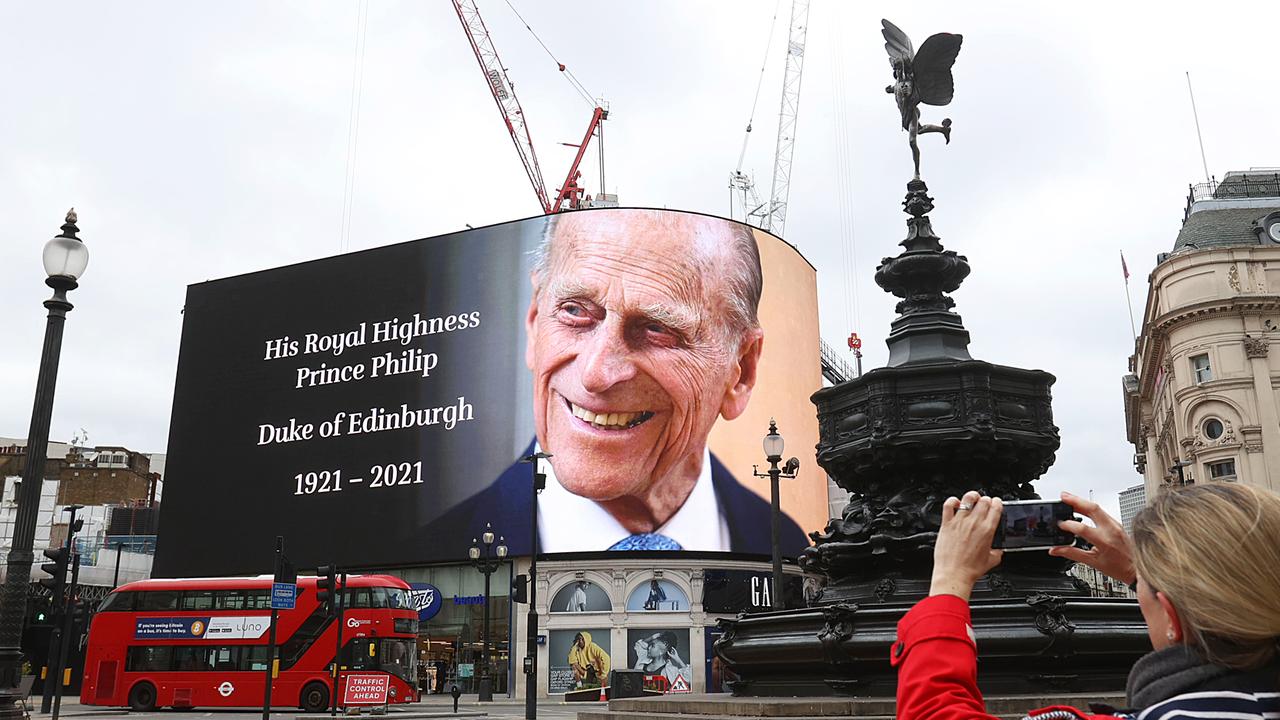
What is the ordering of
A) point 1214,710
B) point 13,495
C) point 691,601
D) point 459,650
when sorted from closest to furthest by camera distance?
point 1214,710 < point 691,601 < point 459,650 < point 13,495

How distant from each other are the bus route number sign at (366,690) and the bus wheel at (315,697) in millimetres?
2520

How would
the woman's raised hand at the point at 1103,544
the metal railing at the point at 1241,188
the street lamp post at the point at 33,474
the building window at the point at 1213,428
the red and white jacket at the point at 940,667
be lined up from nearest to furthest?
1. the red and white jacket at the point at 940,667
2. the woman's raised hand at the point at 1103,544
3. the street lamp post at the point at 33,474
4. the building window at the point at 1213,428
5. the metal railing at the point at 1241,188

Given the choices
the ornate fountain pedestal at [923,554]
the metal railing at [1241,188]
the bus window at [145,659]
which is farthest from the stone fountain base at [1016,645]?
the metal railing at [1241,188]

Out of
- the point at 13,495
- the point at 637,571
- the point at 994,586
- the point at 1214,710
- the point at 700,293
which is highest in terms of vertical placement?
the point at 700,293

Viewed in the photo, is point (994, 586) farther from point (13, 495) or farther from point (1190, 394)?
point (13, 495)

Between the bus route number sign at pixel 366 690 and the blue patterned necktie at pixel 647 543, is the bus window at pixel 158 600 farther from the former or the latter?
the blue patterned necktie at pixel 647 543

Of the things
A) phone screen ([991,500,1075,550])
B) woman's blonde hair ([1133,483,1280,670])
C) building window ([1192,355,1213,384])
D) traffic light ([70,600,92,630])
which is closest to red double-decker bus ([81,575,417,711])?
traffic light ([70,600,92,630])

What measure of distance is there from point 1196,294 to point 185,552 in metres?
53.6

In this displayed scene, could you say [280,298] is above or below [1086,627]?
above

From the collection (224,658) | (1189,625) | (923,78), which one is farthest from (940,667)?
(224,658)

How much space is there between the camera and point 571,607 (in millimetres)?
45156

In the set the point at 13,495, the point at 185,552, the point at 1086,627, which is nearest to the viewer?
the point at 1086,627

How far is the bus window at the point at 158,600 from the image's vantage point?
98.6ft

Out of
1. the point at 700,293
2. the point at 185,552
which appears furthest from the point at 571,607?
the point at 185,552
